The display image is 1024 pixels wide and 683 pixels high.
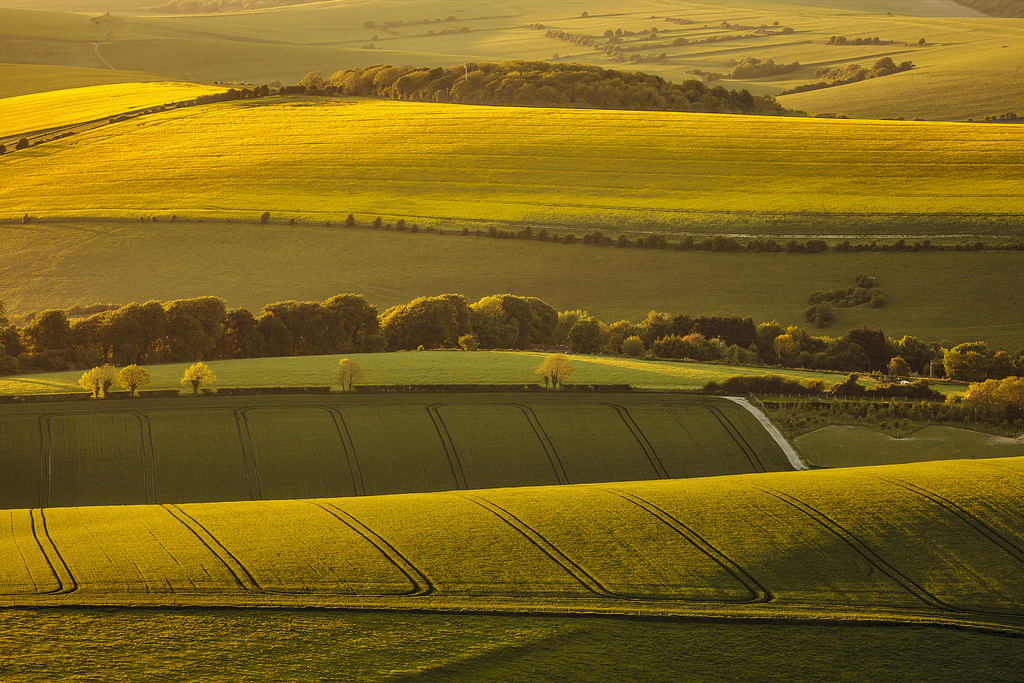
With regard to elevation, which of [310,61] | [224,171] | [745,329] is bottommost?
[745,329]

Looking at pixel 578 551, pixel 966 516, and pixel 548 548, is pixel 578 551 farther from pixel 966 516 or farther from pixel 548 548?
pixel 966 516

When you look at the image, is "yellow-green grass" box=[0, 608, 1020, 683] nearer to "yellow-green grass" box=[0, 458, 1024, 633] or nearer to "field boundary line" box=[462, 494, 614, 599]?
"yellow-green grass" box=[0, 458, 1024, 633]

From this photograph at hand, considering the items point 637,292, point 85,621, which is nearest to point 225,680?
point 85,621

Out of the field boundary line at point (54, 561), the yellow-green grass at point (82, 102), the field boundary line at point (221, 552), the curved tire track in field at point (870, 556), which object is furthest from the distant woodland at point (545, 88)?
the field boundary line at point (54, 561)

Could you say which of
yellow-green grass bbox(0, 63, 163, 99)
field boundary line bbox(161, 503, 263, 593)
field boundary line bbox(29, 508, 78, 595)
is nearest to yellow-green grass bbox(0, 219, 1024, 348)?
field boundary line bbox(161, 503, 263, 593)

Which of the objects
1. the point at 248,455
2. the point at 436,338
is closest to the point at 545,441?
the point at 248,455

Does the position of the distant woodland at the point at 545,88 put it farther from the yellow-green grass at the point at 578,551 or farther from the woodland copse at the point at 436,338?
the yellow-green grass at the point at 578,551

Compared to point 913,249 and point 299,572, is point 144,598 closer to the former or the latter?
point 299,572

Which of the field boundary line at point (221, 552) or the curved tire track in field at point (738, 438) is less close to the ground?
the field boundary line at point (221, 552)
